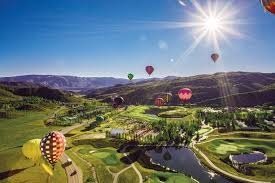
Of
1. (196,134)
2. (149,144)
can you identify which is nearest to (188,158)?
(149,144)

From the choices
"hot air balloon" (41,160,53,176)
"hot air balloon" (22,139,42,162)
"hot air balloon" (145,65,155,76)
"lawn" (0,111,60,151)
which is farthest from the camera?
"hot air balloon" (145,65,155,76)

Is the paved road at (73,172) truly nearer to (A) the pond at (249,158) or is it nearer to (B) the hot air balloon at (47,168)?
(B) the hot air balloon at (47,168)

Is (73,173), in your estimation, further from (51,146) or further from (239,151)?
(239,151)

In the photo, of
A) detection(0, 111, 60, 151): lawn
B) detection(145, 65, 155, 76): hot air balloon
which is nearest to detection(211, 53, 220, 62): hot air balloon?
detection(145, 65, 155, 76): hot air balloon

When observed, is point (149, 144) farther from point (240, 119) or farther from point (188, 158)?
point (240, 119)

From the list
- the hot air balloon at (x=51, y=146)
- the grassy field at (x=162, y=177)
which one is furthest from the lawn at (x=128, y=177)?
the hot air balloon at (x=51, y=146)

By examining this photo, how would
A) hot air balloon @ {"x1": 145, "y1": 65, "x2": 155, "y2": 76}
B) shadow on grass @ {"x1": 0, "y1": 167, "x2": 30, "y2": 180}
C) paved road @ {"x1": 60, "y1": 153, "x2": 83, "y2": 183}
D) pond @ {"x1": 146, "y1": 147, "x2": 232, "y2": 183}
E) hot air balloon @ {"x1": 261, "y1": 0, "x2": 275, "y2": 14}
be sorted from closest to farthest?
hot air balloon @ {"x1": 261, "y1": 0, "x2": 275, "y2": 14}
paved road @ {"x1": 60, "y1": 153, "x2": 83, "y2": 183}
shadow on grass @ {"x1": 0, "y1": 167, "x2": 30, "y2": 180}
pond @ {"x1": 146, "y1": 147, "x2": 232, "y2": 183}
hot air balloon @ {"x1": 145, "y1": 65, "x2": 155, "y2": 76}

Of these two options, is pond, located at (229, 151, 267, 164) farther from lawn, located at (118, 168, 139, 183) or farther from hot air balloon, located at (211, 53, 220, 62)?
hot air balloon, located at (211, 53, 220, 62)
